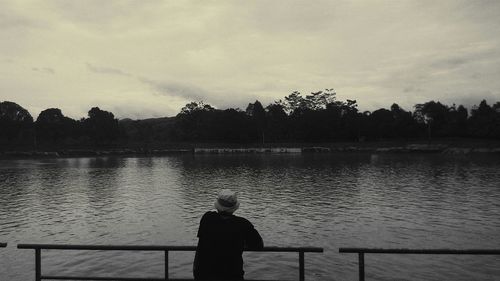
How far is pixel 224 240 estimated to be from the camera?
703 centimetres

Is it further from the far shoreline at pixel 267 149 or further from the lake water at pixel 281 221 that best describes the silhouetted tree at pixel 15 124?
the lake water at pixel 281 221

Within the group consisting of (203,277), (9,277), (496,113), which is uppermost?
(496,113)

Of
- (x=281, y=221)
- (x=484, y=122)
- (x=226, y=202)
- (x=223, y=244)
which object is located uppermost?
(x=484, y=122)

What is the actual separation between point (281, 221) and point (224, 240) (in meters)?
21.9

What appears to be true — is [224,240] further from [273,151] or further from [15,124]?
[15,124]

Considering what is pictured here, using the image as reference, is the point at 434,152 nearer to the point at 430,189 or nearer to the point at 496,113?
the point at 496,113

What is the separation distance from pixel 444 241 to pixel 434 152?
13057cm

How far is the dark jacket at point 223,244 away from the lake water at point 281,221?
10.7 m

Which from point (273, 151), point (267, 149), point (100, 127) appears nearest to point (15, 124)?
point (100, 127)

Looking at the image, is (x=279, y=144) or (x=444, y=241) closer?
(x=444, y=241)

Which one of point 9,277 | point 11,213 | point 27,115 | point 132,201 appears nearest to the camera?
point 9,277

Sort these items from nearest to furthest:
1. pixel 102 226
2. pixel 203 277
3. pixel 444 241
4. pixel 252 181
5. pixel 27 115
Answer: pixel 203 277, pixel 444 241, pixel 102 226, pixel 252 181, pixel 27 115

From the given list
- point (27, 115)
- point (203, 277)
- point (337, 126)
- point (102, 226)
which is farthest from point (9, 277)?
point (27, 115)

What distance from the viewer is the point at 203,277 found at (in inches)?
289
